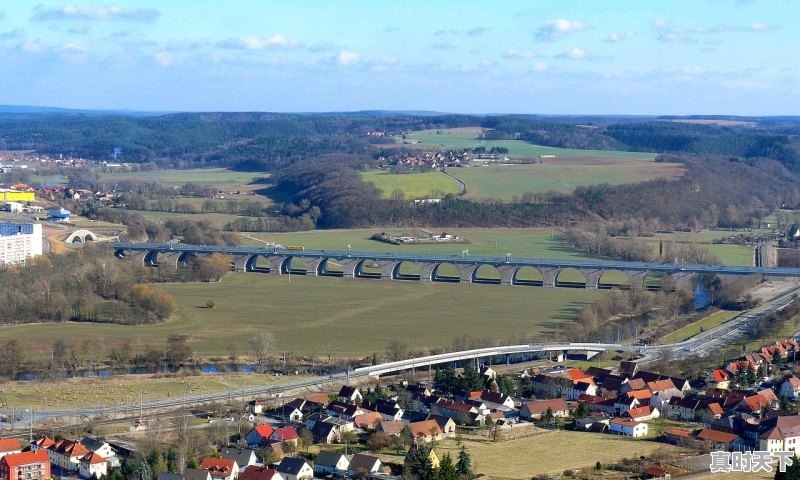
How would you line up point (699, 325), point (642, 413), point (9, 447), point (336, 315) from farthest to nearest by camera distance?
point (336, 315) → point (699, 325) → point (642, 413) → point (9, 447)

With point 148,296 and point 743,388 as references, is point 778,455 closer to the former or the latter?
point 743,388

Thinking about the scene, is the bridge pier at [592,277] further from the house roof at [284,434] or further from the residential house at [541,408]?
the house roof at [284,434]

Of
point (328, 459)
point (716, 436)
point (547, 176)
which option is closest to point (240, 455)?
point (328, 459)

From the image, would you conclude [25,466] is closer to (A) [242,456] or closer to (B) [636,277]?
(A) [242,456]

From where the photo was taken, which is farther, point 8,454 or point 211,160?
point 211,160

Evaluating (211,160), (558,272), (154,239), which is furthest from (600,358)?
(211,160)

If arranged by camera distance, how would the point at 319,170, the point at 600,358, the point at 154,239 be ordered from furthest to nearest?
the point at 319,170 < the point at 154,239 < the point at 600,358
